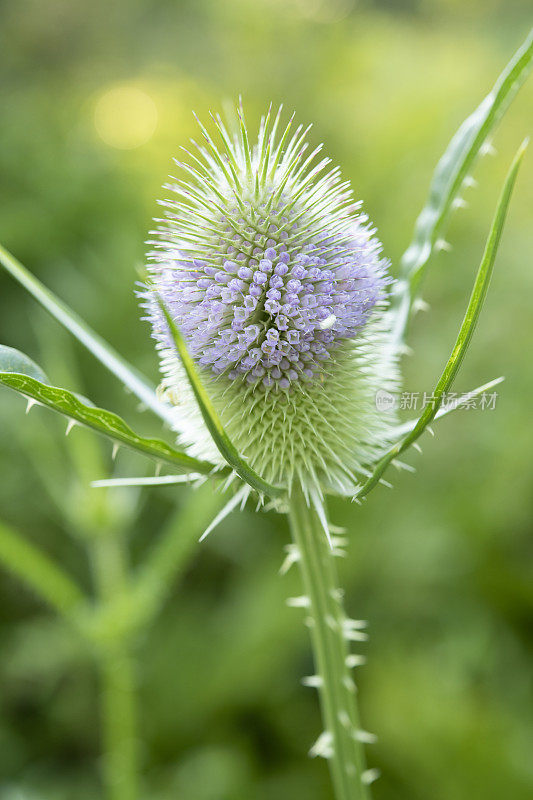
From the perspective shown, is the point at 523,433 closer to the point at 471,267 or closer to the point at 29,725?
the point at 471,267

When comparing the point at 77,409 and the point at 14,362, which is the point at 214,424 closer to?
the point at 77,409

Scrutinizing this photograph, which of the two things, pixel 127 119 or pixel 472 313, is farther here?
pixel 127 119

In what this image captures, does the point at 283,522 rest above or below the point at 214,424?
below

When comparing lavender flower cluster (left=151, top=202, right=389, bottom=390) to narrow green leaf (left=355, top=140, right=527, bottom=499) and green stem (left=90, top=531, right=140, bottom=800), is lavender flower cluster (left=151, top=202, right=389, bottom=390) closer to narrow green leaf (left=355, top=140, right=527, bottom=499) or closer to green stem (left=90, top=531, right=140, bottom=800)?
narrow green leaf (left=355, top=140, right=527, bottom=499)

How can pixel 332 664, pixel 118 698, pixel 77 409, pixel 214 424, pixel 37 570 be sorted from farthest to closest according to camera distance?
1. pixel 118 698
2. pixel 37 570
3. pixel 332 664
4. pixel 77 409
5. pixel 214 424

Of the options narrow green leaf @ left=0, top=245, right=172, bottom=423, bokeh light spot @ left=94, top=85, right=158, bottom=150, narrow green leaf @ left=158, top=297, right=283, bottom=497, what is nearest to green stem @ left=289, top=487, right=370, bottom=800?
narrow green leaf @ left=158, top=297, right=283, bottom=497

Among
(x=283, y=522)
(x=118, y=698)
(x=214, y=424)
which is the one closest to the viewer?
(x=214, y=424)

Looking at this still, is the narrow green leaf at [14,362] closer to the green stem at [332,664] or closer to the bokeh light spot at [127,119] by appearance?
the green stem at [332,664]

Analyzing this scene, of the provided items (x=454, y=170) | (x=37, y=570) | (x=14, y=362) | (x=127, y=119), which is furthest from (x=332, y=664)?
(x=127, y=119)
